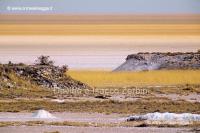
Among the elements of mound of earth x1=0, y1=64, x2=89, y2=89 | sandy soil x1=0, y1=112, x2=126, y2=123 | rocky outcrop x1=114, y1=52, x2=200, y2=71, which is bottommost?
sandy soil x1=0, y1=112, x2=126, y2=123

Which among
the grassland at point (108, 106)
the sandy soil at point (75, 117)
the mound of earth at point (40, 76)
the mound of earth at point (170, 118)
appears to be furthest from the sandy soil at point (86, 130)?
the mound of earth at point (40, 76)

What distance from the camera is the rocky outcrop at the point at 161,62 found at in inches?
1704

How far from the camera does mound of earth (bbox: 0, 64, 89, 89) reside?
97.0 feet

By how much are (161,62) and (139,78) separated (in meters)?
6.35

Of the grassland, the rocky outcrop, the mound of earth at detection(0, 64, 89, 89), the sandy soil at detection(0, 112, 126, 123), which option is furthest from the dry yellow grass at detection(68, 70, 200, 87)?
the sandy soil at detection(0, 112, 126, 123)

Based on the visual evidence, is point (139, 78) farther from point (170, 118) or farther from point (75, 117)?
point (170, 118)

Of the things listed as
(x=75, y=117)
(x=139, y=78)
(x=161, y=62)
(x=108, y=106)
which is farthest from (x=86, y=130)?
(x=161, y=62)

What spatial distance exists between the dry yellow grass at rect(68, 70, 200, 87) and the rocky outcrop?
5.31ft

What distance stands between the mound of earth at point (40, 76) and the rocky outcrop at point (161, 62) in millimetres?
12890

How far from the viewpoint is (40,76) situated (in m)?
30.2

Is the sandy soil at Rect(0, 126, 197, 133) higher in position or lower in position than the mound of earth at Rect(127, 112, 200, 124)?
lower

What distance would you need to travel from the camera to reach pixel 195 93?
30.6m

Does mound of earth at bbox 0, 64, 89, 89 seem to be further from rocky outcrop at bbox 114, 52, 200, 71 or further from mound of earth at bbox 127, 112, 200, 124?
rocky outcrop at bbox 114, 52, 200, 71

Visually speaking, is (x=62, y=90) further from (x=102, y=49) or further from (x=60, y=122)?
(x=102, y=49)
